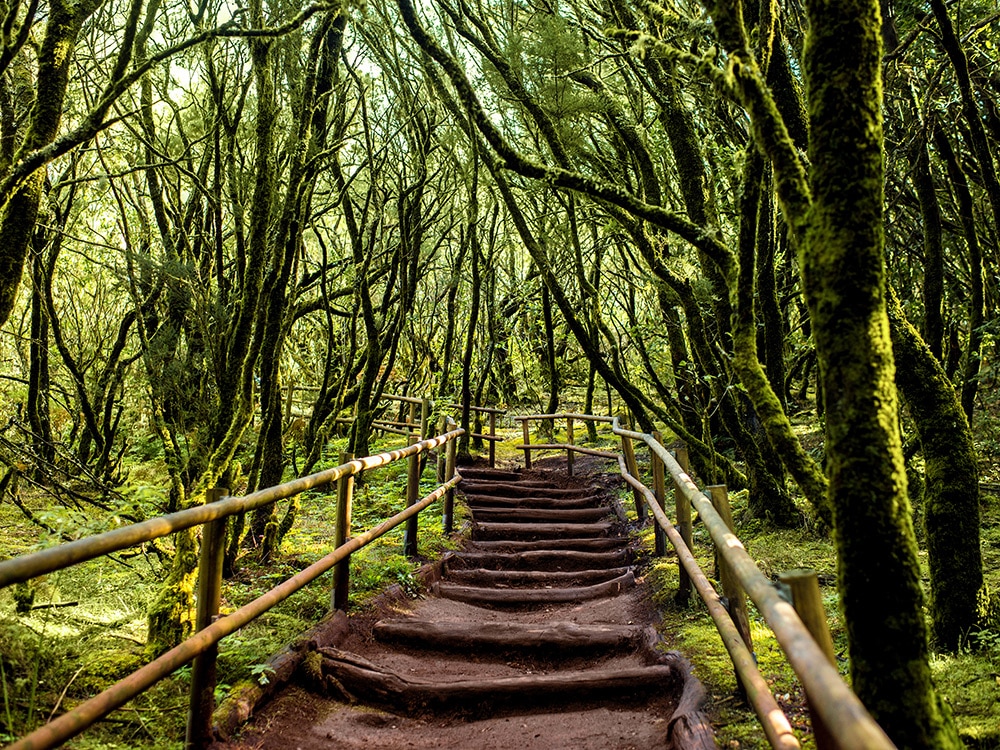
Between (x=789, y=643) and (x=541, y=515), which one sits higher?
(x=789, y=643)

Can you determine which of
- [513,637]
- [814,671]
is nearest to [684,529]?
[513,637]

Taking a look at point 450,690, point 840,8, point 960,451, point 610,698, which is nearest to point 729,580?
point 610,698

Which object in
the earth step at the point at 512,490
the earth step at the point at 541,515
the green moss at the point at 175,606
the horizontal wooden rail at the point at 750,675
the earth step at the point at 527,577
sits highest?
the horizontal wooden rail at the point at 750,675

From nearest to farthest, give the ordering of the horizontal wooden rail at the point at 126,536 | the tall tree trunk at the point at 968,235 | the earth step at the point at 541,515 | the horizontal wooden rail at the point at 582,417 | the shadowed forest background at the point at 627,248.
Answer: the horizontal wooden rail at the point at 126,536
the shadowed forest background at the point at 627,248
the tall tree trunk at the point at 968,235
the horizontal wooden rail at the point at 582,417
the earth step at the point at 541,515

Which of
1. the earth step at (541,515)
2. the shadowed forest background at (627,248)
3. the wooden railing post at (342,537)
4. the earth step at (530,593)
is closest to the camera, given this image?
the shadowed forest background at (627,248)

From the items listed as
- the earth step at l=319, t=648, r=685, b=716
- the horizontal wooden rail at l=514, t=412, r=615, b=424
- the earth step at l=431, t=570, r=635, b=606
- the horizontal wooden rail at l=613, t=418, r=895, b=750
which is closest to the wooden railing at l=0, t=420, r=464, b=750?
the earth step at l=319, t=648, r=685, b=716

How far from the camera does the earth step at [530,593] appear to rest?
5461mm

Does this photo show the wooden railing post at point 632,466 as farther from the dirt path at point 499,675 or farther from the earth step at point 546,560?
the dirt path at point 499,675

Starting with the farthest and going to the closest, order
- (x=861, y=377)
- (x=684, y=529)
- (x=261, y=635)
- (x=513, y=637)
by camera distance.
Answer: (x=684, y=529)
(x=513, y=637)
(x=261, y=635)
(x=861, y=377)

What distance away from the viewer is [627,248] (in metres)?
10.8

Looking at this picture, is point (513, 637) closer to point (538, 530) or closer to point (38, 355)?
point (538, 530)

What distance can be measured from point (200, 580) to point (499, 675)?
1.96 metres

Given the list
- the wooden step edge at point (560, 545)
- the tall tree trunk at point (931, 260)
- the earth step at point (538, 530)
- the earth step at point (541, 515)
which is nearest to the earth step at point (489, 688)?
the tall tree trunk at point (931, 260)

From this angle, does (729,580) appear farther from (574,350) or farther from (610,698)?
(574,350)
